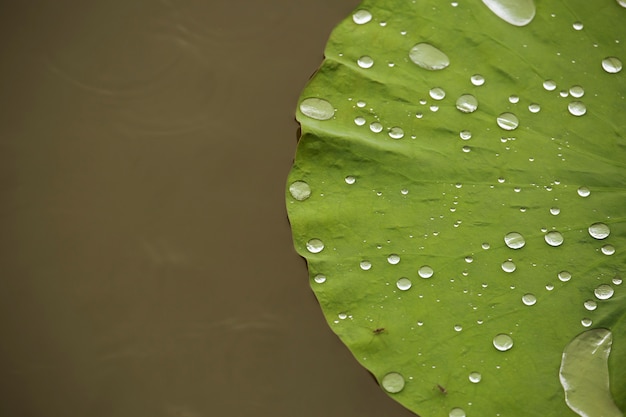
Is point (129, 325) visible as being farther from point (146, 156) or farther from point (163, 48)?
point (163, 48)

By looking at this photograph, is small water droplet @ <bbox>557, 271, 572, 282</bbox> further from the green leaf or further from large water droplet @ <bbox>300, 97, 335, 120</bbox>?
large water droplet @ <bbox>300, 97, 335, 120</bbox>

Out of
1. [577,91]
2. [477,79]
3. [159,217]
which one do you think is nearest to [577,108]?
[577,91]

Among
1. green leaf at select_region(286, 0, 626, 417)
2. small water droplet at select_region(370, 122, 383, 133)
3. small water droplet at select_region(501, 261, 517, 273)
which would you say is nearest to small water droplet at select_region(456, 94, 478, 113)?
green leaf at select_region(286, 0, 626, 417)

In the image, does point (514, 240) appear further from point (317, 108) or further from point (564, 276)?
point (317, 108)

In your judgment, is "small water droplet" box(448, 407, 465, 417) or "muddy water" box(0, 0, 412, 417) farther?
"muddy water" box(0, 0, 412, 417)

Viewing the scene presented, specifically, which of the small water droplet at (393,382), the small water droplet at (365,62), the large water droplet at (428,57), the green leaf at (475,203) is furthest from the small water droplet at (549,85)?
the small water droplet at (393,382)

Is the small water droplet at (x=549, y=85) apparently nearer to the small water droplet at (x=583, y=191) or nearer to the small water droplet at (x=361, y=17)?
the small water droplet at (x=583, y=191)

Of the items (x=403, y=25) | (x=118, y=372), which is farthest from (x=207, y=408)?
(x=403, y=25)
